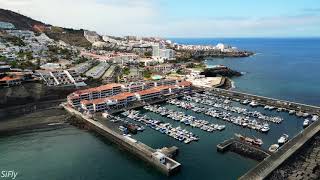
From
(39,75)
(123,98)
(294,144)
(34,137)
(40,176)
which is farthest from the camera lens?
(39,75)

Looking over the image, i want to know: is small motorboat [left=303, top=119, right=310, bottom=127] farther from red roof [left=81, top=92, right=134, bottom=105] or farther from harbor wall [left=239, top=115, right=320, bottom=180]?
red roof [left=81, top=92, right=134, bottom=105]

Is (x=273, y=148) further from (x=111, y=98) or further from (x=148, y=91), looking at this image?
(x=148, y=91)

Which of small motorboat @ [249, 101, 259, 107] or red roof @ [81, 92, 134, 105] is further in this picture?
small motorboat @ [249, 101, 259, 107]

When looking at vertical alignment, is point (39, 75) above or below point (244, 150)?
above

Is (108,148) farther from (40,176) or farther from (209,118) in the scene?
(209,118)

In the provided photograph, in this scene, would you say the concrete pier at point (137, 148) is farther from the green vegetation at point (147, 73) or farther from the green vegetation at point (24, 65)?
the green vegetation at point (147, 73)

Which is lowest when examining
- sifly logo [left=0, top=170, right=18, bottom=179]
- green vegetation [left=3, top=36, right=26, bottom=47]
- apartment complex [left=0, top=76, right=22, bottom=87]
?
sifly logo [left=0, top=170, right=18, bottom=179]

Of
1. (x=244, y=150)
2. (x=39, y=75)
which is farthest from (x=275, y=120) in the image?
(x=39, y=75)

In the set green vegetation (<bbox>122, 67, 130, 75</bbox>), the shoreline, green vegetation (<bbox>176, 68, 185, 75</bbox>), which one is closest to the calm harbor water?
the shoreline
